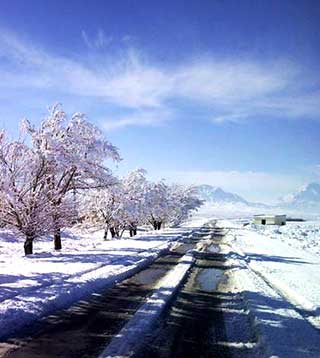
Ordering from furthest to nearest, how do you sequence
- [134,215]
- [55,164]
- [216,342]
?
[134,215], [55,164], [216,342]

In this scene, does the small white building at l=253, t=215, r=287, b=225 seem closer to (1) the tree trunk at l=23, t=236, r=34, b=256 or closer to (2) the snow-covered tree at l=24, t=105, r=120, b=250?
(2) the snow-covered tree at l=24, t=105, r=120, b=250

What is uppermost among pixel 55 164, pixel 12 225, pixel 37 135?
pixel 37 135

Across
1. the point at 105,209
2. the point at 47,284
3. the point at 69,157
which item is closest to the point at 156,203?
the point at 105,209

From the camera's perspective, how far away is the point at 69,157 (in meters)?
29.7

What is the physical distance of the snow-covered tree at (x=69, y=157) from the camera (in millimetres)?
28594

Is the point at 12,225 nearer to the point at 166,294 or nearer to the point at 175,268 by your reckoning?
the point at 175,268

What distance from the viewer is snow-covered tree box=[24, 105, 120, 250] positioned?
28594 mm

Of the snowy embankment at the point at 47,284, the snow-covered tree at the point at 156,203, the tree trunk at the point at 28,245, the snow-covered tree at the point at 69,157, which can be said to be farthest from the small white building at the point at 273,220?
the snowy embankment at the point at 47,284

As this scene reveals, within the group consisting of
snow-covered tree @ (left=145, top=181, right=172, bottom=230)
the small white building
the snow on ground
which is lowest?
the snow on ground

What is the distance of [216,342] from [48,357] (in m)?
2.72

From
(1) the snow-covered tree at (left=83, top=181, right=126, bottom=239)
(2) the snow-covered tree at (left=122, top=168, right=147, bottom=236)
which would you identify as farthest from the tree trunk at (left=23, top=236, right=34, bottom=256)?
(2) the snow-covered tree at (left=122, top=168, right=147, bottom=236)

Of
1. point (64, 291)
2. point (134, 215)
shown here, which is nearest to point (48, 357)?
point (64, 291)

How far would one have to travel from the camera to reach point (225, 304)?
11625mm

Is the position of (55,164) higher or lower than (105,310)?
higher
